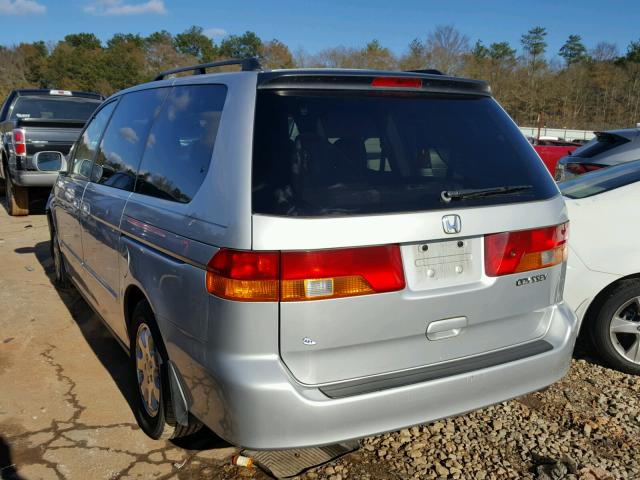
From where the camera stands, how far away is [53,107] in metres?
10.0

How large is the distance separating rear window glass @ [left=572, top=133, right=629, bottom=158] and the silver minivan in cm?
531

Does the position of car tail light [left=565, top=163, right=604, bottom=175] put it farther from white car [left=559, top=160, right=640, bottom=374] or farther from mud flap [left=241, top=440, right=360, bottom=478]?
mud flap [left=241, top=440, right=360, bottom=478]

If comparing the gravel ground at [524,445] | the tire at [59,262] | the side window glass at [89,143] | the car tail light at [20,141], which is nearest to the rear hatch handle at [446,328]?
the gravel ground at [524,445]

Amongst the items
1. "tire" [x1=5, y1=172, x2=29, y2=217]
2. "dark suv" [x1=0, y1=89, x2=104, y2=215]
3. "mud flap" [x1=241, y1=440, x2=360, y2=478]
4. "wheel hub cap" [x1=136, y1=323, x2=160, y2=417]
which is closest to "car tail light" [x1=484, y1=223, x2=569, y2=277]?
"mud flap" [x1=241, y1=440, x2=360, y2=478]

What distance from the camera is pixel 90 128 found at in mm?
4402

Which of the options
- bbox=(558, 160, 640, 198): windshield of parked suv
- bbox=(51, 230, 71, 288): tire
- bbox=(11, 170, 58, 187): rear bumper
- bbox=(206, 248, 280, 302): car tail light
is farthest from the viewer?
bbox=(11, 170, 58, 187): rear bumper

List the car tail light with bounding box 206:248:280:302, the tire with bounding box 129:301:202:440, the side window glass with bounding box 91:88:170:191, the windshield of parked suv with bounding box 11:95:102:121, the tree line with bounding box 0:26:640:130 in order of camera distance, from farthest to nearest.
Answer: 1. the tree line with bounding box 0:26:640:130
2. the windshield of parked suv with bounding box 11:95:102:121
3. the side window glass with bounding box 91:88:170:191
4. the tire with bounding box 129:301:202:440
5. the car tail light with bounding box 206:248:280:302

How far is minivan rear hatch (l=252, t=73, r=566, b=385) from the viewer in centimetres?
207

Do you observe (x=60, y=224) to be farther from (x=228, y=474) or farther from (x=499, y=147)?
(x=499, y=147)

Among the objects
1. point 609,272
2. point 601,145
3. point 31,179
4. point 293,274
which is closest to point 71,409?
point 293,274

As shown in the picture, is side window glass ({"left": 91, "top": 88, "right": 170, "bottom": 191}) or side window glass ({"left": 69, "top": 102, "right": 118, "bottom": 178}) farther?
side window glass ({"left": 69, "top": 102, "right": 118, "bottom": 178})

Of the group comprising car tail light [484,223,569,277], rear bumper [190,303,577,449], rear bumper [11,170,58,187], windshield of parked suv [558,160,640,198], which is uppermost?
windshield of parked suv [558,160,640,198]

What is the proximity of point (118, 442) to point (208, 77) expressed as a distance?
1.93 metres

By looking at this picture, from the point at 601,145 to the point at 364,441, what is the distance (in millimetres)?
6068
